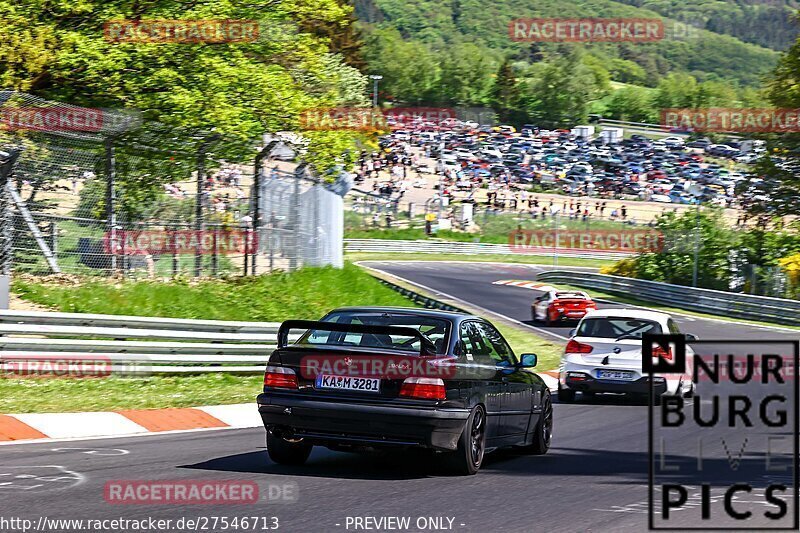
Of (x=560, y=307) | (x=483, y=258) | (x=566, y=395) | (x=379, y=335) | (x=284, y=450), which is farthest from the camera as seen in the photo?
(x=483, y=258)

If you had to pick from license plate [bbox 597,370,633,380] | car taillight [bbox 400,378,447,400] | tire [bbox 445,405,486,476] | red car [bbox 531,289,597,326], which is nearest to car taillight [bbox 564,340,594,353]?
license plate [bbox 597,370,633,380]

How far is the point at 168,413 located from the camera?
12.4 m

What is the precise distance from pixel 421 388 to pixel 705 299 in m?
→ 33.8

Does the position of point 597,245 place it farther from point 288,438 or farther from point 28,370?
point 288,438

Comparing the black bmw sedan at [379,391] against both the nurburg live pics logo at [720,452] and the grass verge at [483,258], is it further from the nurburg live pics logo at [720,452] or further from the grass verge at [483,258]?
the grass verge at [483,258]

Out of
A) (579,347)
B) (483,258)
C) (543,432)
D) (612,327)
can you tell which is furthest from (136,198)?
(483,258)

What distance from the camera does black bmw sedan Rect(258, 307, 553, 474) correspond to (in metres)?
8.30

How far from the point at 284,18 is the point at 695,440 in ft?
48.5

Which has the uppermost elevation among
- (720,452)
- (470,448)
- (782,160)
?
(782,160)

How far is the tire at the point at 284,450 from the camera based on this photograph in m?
8.95

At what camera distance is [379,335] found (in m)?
8.80

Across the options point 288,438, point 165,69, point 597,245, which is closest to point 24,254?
point 165,69

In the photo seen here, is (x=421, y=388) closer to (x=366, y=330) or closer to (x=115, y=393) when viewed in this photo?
(x=366, y=330)

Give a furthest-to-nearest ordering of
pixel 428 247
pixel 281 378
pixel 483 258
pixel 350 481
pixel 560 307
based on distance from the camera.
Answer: pixel 428 247 < pixel 483 258 < pixel 560 307 < pixel 281 378 < pixel 350 481
